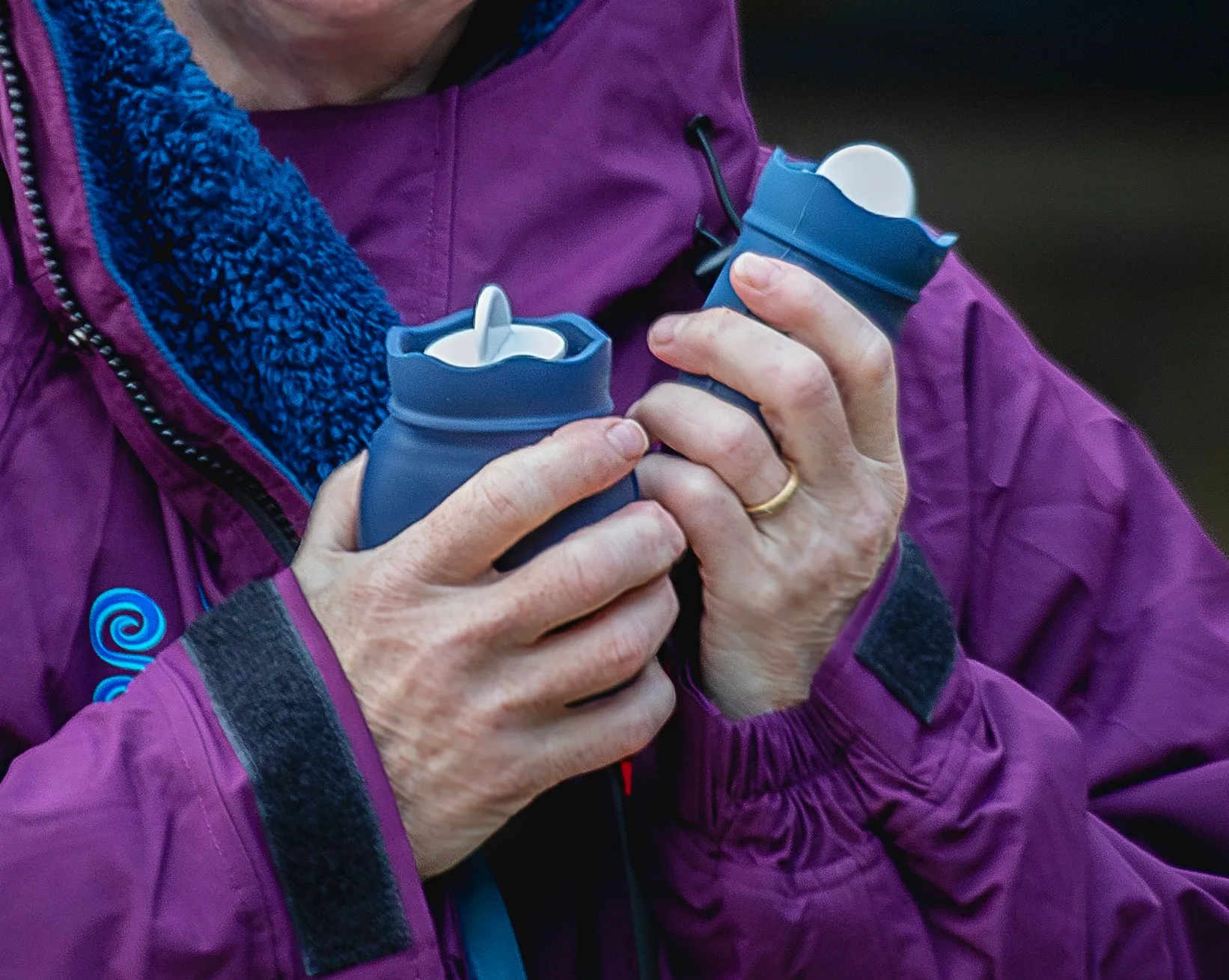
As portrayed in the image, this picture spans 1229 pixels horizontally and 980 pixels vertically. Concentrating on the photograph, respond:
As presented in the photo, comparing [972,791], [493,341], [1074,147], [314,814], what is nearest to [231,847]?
[314,814]

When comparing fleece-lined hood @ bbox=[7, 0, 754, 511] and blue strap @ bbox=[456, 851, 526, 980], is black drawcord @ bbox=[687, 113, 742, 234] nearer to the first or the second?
fleece-lined hood @ bbox=[7, 0, 754, 511]

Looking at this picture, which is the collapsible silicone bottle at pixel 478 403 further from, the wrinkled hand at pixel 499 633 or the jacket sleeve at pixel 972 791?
the jacket sleeve at pixel 972 791

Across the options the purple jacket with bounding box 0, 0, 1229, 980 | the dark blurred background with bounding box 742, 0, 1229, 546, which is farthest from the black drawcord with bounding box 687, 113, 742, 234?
the dark blurred background with bounding box 742, 0, 1229, 546

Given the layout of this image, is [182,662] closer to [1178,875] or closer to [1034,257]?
[1178,875]

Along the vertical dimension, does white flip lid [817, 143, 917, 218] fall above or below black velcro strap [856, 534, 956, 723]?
above

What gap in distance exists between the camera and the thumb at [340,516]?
0.79m

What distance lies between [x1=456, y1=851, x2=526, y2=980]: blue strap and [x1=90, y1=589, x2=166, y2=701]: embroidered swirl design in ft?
0.67

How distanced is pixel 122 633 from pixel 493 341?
28 centimetres

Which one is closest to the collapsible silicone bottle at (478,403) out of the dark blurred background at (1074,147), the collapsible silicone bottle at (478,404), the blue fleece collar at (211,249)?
the collapsible silicone bottle at (478,404)

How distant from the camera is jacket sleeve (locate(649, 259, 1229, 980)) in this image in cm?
82

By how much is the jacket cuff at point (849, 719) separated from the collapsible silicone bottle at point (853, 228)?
139 millimetres

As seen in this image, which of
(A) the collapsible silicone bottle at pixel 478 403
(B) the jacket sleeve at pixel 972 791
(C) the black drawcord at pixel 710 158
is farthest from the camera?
(C) the black drawcord at pixel 710 158

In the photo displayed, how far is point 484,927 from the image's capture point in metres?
0.81

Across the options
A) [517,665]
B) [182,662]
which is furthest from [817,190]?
[182,662]
